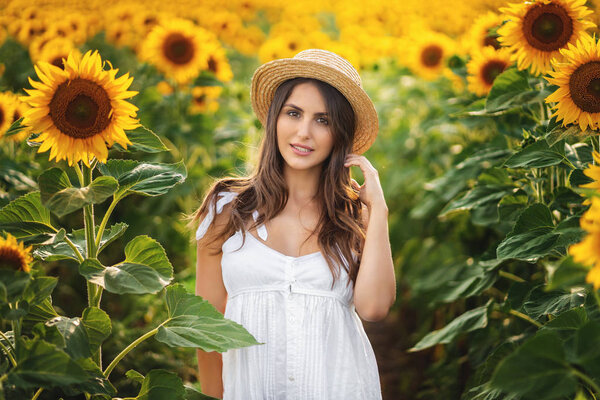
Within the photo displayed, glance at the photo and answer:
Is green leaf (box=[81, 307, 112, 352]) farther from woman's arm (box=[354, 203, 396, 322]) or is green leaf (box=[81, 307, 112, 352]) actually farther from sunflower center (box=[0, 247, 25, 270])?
woman's arm (box=[354, 203, 396, 322])

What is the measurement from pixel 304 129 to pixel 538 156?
714 mm

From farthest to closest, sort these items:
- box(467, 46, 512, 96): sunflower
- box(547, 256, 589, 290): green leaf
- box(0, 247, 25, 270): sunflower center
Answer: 1. box(467, 46, 512, 96): sunflower
2. box(0, 247, 25, 270): sunflower center
3. box(547, 256, 589, 290): green leaf

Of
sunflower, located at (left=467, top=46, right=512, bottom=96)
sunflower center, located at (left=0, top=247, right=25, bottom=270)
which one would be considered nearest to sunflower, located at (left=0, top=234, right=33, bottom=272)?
sunflower center, located at (left=0, top=247, right=25, bottom=270)

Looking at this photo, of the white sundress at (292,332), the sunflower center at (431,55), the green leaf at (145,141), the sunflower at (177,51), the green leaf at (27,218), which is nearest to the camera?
the green leaf at (27,218)

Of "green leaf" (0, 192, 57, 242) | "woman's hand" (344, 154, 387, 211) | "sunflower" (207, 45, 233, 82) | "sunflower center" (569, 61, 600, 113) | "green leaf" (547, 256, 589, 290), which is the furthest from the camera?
"sunflower" (207, 45, 233, 82)

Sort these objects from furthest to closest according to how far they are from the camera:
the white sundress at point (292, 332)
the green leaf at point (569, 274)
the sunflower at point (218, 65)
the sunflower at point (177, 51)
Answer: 1. the sunflower at point (218, 65)
2. the sunflower at point (177, 51)
3. the white sundress at point (292, 332)
4. the green leaf at point (569, 274)

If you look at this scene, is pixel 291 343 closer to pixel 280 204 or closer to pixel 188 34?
pixel 280 204

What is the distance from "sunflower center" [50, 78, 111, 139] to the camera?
1.53 metres

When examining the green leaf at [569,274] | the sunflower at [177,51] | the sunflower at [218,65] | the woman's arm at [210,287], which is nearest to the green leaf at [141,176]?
the woman's arm at [210,287]

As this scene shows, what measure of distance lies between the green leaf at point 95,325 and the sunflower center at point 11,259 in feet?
0.72

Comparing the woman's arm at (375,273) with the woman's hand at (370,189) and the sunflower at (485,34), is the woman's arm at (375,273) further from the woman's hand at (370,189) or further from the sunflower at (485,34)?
the sunflower at (485,34)

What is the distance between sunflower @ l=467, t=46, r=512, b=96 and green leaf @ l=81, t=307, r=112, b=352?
207cm

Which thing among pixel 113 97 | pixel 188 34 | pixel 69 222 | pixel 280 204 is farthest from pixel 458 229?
pixel 113 97

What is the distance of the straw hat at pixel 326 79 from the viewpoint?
2146 millimetres
